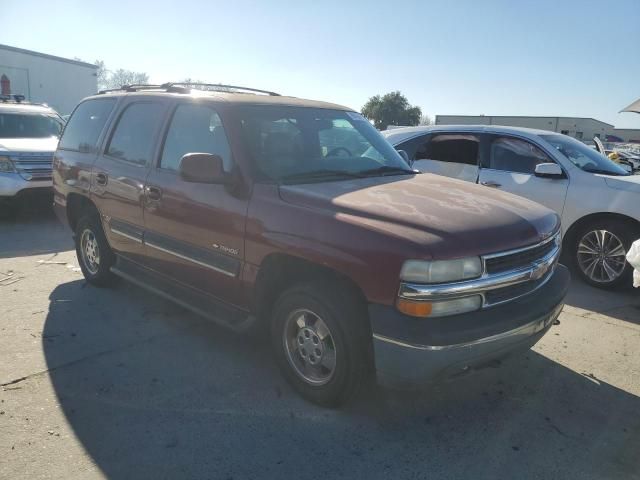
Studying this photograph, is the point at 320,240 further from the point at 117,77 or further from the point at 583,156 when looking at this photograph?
the point at 117,77

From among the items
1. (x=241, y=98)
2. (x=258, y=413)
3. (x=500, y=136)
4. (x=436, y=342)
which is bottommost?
(x=258, y=413)

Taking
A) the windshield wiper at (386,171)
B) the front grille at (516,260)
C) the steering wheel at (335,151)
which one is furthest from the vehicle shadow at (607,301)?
the steering wheel at (335,151)

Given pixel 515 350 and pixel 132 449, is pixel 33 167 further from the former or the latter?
pixel 515 350

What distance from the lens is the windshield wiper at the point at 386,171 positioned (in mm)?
3764

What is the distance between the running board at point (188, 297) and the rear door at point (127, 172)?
0.45ft

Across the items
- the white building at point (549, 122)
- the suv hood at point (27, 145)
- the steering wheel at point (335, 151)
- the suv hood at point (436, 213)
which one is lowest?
the suv hood at point (27, 145)

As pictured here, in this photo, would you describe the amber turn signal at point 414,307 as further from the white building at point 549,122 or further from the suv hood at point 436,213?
the white building at point 549,122

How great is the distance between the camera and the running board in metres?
3.41

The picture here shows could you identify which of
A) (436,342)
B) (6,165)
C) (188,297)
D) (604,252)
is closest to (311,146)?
(188,297)

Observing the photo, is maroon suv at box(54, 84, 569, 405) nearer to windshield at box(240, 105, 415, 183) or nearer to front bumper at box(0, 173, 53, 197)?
windshield at box(240, 105, 415, 183)

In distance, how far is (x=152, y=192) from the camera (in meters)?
3.94

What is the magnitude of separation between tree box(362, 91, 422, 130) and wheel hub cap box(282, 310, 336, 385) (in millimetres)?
45871

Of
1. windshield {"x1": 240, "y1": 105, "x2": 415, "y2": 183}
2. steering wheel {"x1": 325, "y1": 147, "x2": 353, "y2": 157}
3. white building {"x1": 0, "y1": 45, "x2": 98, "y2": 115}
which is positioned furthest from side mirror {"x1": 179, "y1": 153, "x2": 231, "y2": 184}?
white building {"x1": 0, "y1": 45, "x2": 98, "y2": 115}

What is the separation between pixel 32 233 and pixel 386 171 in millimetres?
6163
